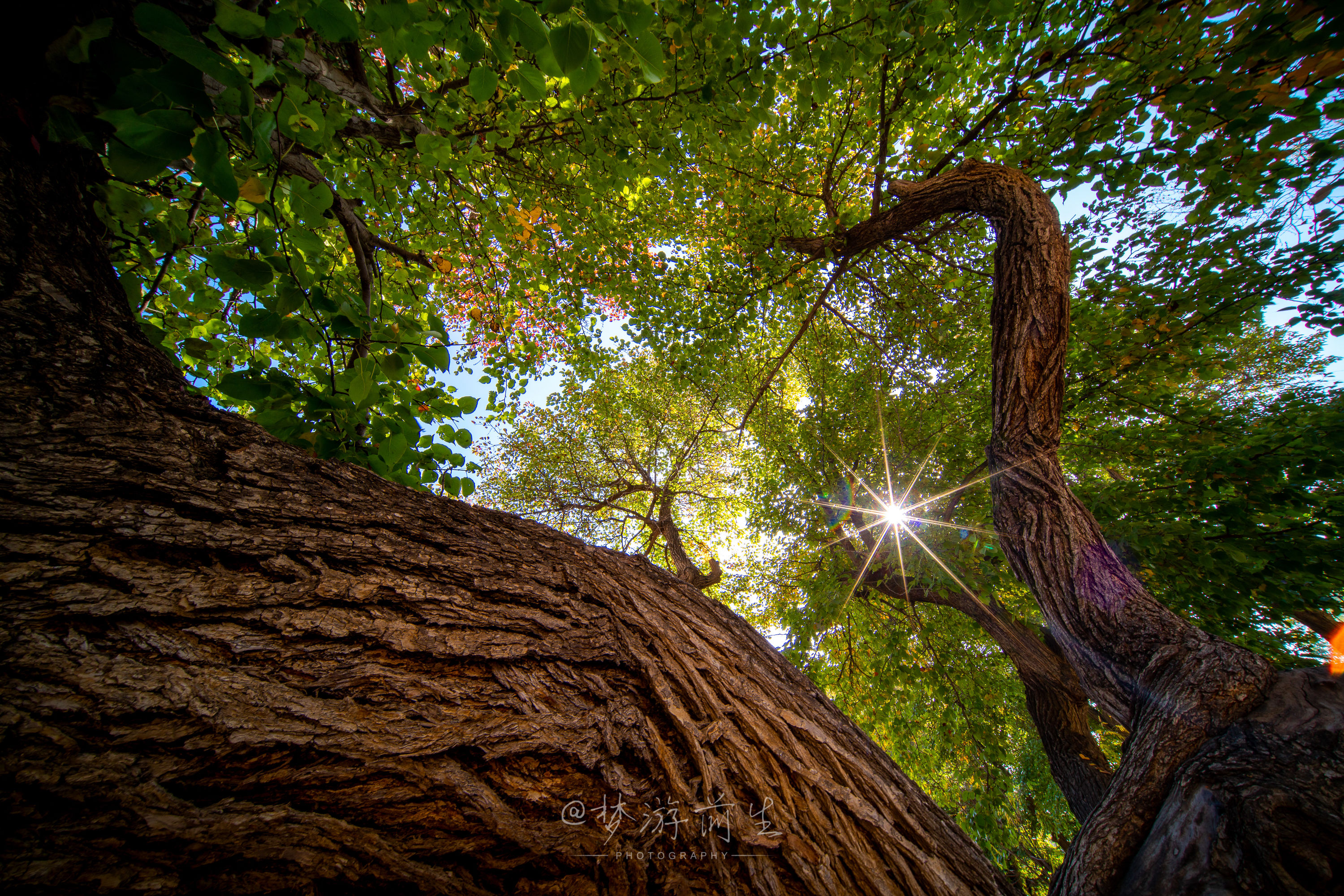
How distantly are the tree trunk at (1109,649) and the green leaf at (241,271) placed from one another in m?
3.24

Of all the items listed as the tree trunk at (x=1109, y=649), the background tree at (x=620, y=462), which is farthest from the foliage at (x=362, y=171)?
the background tree at (x=620, y=462)

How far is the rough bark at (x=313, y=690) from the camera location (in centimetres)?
70

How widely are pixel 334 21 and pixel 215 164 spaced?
0.61 m

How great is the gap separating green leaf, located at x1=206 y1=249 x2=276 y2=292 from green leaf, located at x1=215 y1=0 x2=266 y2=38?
2.09 ft

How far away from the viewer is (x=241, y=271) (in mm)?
1397

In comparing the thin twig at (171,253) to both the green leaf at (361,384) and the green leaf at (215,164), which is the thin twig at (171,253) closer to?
the green leaf at (215,164)

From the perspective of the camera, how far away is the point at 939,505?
647 centimetres

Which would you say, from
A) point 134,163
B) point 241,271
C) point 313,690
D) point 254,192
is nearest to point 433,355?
point 241,271

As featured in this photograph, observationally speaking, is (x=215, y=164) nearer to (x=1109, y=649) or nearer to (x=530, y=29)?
(x=530, y=29)

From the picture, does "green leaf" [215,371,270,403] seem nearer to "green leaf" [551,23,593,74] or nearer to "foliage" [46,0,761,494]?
"foliage" [46,0,761,494]

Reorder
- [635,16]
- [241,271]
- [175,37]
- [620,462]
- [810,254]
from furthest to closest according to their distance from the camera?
[620,462], [810,254], [241,271], [635,16], [175,37]

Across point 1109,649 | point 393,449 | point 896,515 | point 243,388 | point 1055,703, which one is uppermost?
point 896,515

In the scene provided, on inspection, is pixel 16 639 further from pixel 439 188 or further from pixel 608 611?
pixel 439 188

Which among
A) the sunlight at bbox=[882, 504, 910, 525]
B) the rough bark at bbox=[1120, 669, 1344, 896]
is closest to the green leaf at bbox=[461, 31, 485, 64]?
the rough bark at bbox=[1120, 669, 1344, 896]
